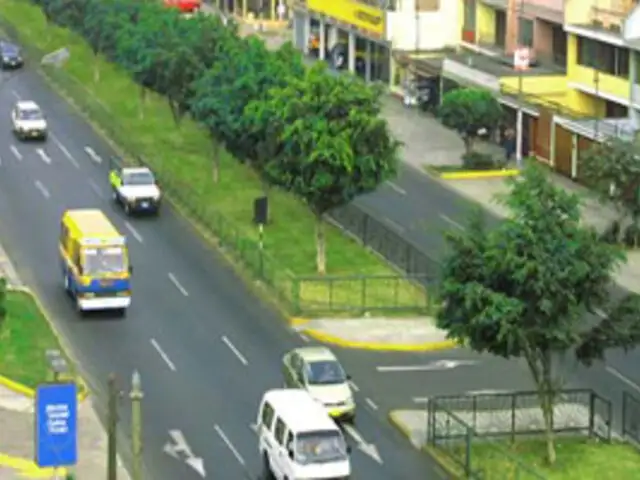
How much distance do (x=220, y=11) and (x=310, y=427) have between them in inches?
4006

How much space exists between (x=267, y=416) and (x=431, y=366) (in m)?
11.8

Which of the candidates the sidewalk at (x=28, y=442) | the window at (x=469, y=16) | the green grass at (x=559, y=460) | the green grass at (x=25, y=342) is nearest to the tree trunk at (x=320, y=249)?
the green grass at (x=25, y=342)

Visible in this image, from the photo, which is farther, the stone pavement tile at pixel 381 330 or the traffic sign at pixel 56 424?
the stone pavement tile at pixel 381 330

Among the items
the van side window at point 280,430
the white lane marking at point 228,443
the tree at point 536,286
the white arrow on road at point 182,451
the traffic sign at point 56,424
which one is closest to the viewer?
the traffic sign at point 56,424

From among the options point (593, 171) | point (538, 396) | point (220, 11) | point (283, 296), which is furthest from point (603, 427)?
point (220, 11)

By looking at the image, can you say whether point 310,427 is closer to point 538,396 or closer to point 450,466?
point 450,466

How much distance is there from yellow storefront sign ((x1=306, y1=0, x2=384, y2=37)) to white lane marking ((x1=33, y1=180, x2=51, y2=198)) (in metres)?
31.7

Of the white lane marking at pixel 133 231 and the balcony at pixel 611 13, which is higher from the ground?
→ the balcony at pixel 611 13

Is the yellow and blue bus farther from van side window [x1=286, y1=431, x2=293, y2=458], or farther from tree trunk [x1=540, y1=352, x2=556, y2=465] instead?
tree trunk [x1=540, y1=352, x2=556, y2=465]

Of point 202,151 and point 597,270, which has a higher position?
point 597,270

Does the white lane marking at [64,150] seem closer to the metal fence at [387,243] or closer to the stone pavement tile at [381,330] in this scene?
the metal fence at [387,243]

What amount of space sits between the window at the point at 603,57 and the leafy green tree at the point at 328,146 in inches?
877

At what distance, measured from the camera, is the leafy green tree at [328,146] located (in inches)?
2813

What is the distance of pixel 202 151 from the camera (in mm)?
95875
